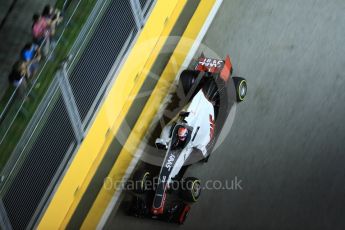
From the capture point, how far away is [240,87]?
8711 millimetres

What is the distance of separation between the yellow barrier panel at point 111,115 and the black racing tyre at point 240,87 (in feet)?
4.10

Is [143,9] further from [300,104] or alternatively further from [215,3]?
[300,104]

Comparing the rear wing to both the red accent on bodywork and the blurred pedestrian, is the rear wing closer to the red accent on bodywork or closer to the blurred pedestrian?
the red accent on bodywork

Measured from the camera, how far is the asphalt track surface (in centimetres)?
787

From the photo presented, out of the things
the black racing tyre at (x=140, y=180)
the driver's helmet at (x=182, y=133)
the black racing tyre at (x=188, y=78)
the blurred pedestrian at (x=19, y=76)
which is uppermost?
the black racing tyre at (x=188, y=78)

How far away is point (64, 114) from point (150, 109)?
1794 millimetres

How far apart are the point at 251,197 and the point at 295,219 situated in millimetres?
640

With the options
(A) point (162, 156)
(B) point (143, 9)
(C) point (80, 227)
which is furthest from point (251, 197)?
(B) point (143, 9)

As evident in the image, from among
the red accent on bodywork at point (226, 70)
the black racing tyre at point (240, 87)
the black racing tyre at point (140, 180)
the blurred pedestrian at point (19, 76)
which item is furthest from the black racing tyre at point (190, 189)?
the blurred pedestrian at point (19, 76)

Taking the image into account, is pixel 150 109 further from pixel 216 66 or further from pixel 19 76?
pixel 19 76

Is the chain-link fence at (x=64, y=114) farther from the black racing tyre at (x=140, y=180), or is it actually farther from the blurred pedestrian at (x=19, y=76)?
the black racing tyre at (x=140, y=180)

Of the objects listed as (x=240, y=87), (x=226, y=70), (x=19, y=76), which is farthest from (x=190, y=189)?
(x=19, y=76)

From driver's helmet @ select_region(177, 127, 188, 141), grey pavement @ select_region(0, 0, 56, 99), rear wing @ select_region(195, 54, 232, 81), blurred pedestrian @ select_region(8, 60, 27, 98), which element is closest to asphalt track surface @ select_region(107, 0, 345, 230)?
rear wing @ select_region(195, 54, 232, 81)

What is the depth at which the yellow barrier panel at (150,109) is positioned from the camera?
839 cm
